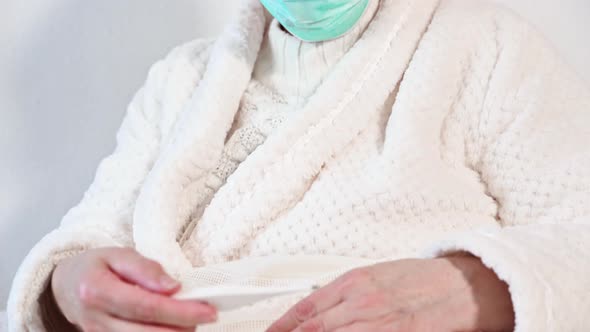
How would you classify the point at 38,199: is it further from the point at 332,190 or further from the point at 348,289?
the point at 348,289

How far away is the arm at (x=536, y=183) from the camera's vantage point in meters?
0.62

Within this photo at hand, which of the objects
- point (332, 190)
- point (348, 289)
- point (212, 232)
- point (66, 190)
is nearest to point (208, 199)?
point (212, 232)

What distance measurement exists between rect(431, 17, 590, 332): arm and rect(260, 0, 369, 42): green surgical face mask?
18cm

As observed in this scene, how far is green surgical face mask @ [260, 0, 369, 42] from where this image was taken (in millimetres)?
861

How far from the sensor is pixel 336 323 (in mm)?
617

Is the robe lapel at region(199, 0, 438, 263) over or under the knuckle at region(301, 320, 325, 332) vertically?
over

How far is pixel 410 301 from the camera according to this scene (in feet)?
2.07

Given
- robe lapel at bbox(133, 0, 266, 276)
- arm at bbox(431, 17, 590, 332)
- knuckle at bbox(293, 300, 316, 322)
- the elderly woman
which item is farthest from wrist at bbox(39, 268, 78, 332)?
arm at bbox(431, 17, 590, 332)

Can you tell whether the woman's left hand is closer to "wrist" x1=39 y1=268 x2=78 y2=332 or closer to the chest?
the chest

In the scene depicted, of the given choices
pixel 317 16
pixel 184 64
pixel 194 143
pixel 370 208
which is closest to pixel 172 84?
pixel 184 64

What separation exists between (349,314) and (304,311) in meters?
0.04

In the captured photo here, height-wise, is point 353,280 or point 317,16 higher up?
point 317,16

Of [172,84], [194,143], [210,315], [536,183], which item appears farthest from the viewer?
[172,84]

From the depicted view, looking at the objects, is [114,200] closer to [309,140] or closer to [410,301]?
[309,140]
